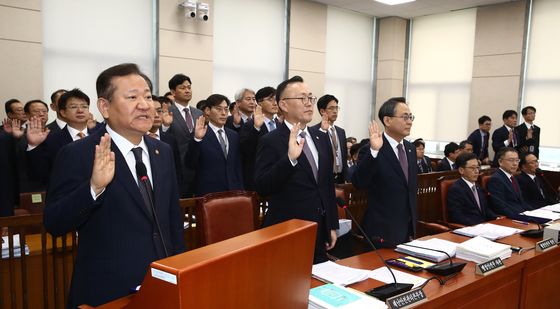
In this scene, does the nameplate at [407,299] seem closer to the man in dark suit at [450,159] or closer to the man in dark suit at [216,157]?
the man in dark suit at [216,157]

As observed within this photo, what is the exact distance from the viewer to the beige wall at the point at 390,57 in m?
9.66

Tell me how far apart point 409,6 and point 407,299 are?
26.7ft

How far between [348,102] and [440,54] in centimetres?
216

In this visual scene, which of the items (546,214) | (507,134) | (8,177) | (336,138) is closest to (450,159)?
(507,134)

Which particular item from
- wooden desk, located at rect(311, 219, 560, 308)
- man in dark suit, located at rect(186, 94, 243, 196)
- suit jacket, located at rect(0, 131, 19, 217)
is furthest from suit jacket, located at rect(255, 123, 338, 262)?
suit jacket, located at rect(0, 131, 19, 217)

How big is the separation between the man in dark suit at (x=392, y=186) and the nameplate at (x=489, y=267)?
680 millimetres

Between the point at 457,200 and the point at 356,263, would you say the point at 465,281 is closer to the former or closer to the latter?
the point at 356,263

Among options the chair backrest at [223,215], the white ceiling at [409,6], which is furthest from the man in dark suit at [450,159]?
the chair backrest at [223,215]

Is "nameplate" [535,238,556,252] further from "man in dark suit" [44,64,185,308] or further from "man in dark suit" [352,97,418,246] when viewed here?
"man in dark suit" [44,64,185,308]

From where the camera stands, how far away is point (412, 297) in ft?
5.31

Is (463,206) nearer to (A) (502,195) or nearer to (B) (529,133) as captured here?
(A) (502,195)

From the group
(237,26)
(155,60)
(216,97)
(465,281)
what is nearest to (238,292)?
(465,281)

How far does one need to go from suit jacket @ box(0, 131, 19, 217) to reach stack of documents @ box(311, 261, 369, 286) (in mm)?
2201

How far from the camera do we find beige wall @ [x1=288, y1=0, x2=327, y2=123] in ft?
26.8
